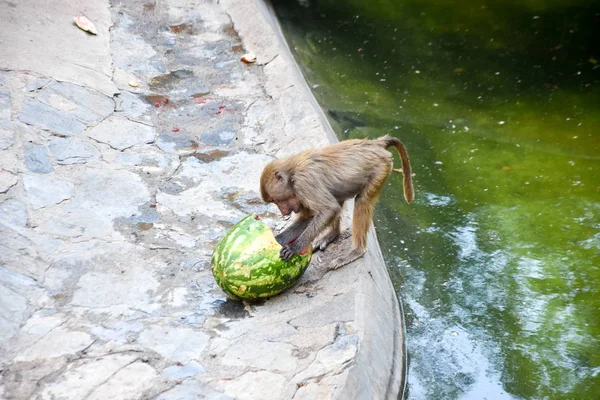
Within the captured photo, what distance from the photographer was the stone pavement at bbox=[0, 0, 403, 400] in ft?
13.6

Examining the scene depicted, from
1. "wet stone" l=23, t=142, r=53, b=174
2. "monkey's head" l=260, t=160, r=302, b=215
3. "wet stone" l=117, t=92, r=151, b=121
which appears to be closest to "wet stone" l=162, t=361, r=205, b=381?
"monkey's head" l=260, t=160, r=302, b=215

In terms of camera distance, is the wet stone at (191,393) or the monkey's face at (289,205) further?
the monkey's face at (289,205)

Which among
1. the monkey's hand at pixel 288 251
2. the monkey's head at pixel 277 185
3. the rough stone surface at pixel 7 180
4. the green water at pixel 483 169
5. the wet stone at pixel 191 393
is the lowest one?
the green water at pixel 483 169

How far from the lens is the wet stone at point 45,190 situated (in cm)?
554

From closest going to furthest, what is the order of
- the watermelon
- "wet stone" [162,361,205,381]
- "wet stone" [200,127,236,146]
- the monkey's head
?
"wet stone" [162,361,205,381]
the watermelon
the monkey's head
"wet stone" [200,127,236,146]

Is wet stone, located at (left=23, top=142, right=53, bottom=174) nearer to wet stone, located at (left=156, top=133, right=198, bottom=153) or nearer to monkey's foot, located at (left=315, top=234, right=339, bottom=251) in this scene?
wet stone, located at (left=156, top=133, right=198, bottom=153)

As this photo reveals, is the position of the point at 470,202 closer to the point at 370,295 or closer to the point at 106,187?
the point at 370,295

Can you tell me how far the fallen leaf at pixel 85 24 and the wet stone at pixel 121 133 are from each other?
1.88m

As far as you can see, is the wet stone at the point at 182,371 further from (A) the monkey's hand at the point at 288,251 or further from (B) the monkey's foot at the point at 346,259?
(B) the monkey's foot at the point at 346,259

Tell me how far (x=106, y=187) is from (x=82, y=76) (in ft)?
6.51

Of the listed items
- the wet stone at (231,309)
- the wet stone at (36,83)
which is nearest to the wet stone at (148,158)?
the wet stone at (36,83)

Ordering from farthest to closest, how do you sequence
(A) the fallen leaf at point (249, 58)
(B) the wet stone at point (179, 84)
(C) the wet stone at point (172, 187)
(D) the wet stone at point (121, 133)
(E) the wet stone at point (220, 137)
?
(A) the fallen leaf at point (249, 58), (B) the wet stone at point (179, 84), (E) the wet stone at point (220, 137), (D) the wet stone at point (121, 133), (C) the wet stone at point (172, 187)

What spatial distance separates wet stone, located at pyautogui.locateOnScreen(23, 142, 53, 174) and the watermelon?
2.17 meters

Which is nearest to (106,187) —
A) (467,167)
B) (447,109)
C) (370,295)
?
(370,295)
